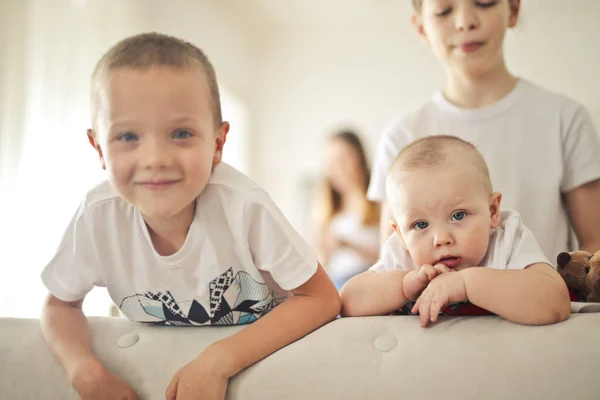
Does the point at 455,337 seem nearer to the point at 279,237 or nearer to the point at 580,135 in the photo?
the point at 279,237

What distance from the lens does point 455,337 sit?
28.4 inches

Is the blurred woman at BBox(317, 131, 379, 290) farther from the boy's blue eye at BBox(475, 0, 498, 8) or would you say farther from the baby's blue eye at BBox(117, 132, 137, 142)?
the baby's blue eye at BBox(117, 132, 137, 142)

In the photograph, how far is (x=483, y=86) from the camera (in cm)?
136

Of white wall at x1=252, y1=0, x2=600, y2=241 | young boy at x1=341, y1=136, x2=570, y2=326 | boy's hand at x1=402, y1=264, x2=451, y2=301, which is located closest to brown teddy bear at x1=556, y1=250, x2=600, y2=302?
young boy at x1=341, y1=136, x2=570, y2=326

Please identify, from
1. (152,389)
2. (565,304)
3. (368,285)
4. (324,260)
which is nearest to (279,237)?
(368,285)

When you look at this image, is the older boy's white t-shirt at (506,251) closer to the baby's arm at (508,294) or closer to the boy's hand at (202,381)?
the baby's arm at (508,294)

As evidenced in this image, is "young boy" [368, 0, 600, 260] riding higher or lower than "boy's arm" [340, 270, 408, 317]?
higher

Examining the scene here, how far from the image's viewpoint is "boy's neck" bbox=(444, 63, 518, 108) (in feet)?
4.43

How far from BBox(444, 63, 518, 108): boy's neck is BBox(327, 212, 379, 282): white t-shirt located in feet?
4.82

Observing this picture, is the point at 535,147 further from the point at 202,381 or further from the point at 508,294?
the point at 202,381

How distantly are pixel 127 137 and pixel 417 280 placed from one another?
50 centimetres

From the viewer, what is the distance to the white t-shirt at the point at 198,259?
34.2 inches

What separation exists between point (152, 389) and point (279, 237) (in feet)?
0.97

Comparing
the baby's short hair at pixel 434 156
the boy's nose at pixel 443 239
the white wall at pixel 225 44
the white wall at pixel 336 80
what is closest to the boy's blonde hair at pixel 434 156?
the baby's short hair at pixel 434 156
